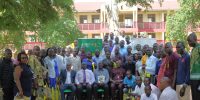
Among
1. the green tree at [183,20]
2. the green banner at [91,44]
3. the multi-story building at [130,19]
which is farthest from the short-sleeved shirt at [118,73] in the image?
the multi-story building at [130,19]

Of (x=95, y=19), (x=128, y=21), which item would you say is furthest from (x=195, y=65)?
(x=95, y=19)

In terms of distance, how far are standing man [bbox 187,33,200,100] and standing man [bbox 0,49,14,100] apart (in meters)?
4.89

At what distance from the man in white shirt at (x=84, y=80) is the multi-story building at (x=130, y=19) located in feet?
133

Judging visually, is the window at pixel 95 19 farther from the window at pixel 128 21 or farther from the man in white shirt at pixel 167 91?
the man in white shirt at pixel 167 91

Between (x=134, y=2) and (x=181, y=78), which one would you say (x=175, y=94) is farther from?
(x=134, y=2)

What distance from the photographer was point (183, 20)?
38062mm

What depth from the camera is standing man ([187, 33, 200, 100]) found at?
9.12 m

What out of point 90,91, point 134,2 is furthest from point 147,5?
point 90,91

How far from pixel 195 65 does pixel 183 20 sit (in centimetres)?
2941

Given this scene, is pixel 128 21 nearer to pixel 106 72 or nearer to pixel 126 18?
pixel 126 18

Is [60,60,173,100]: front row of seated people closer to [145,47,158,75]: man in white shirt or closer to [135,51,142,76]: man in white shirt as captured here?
[135,51,142,76]: man in white shirt

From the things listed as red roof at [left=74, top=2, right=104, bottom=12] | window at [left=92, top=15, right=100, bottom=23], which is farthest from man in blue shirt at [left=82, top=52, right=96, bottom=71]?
window at [left=92, top=15, right=100, bottom=23]

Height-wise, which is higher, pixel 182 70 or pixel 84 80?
pixel 182 70

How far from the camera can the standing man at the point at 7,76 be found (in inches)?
473
